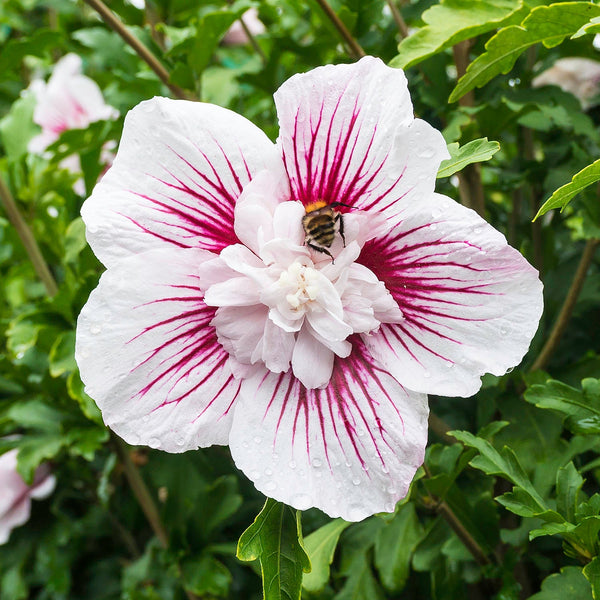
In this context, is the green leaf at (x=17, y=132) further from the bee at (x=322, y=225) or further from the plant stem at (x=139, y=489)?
the bee at (x=322, y=225)

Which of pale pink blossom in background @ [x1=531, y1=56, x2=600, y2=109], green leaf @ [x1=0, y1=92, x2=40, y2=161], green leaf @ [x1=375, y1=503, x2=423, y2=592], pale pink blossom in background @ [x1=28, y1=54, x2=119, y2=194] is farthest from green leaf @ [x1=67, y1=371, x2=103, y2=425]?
pale pink blossom in background @ [x1=531, y1=56, x2=600, y2=109]

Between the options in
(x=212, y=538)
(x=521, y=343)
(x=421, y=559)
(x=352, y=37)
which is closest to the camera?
(x=521, y=343)

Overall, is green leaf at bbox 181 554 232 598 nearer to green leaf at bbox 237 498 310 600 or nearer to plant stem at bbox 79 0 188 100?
green leaf at bbox 237 498 310 600

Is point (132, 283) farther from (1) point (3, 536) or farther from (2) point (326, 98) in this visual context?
(1) point (3, 536)

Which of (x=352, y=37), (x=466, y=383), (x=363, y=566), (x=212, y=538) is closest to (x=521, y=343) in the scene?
(x=466, y=383)

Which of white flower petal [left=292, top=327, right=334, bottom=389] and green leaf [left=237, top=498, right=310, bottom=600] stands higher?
white flower petal [left=292, top=327, right=334, bottom=389]

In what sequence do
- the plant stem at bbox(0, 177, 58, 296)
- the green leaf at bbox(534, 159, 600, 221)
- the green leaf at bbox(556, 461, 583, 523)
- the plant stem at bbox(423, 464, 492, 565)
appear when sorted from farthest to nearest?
1. the plant stem at bbox(0, 177, 58, 296)
2. the plant stem at bbox(423, 464, 492, 565)
3. the green leaf at bbox(556, 461, 583, 523)
4. the green leaf at bbox(534, 159, 600, 221)

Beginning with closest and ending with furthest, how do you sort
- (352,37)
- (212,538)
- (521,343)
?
(521,343)
(352,37)
(212,538)
